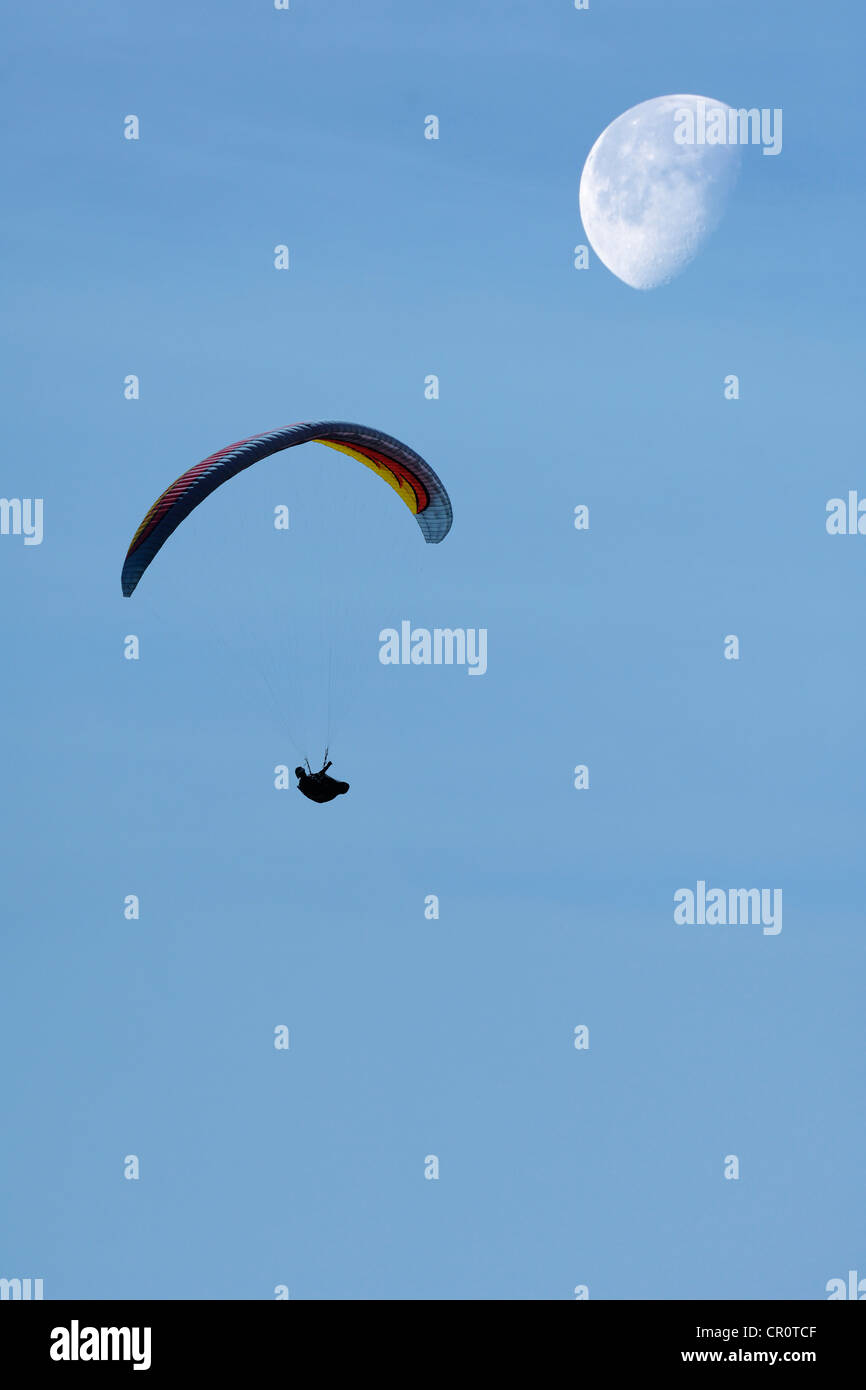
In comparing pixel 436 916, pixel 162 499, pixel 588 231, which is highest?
pixel 588 231

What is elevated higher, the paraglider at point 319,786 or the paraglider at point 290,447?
the paraglider at point 290,447

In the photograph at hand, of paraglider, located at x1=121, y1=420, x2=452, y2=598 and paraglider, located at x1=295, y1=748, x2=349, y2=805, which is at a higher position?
paraglider, located at x1=121, y1=420, x2=452, y2=598

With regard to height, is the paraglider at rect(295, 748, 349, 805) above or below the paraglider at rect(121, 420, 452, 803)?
below

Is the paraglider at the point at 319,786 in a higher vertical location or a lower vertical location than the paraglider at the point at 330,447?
lower

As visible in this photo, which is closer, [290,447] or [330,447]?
[290,447]

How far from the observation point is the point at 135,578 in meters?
45.1

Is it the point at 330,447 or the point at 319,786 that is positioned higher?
the point at 330,447
